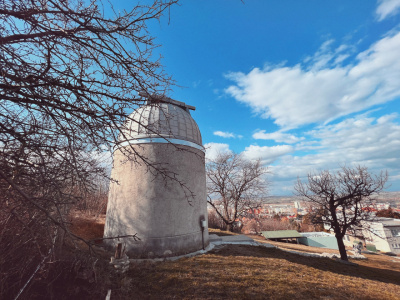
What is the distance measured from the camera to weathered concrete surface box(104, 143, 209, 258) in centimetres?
714

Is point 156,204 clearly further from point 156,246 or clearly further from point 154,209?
point 156,246

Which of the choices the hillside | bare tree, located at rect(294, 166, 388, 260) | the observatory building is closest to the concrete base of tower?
the observatory building

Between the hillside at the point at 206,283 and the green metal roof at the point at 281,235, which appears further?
the green metal roof at the point at 281,235

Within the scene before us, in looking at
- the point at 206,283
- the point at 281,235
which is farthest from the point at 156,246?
the point at 281,235

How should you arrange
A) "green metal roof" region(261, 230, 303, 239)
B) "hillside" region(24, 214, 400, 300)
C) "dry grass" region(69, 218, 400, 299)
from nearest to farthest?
1. "hillside" region(24, 214, 400, 300)
2. "dry grass" region(69, 218, 400, 299)
3. "green metal roof" region(261, 230, 303, 239)

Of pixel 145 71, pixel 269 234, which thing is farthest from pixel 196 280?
pixel 269 234

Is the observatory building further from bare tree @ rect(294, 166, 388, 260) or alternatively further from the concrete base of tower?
bare tree @ rect(294, 166, 388, 260)

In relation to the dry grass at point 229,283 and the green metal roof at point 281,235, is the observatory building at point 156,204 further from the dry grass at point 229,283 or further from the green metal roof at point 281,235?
the green metal roof at point 281,235

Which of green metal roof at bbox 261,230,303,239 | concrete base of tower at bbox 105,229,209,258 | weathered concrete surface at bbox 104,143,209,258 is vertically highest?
weathered concrete surface at bbox 104,143,209,258

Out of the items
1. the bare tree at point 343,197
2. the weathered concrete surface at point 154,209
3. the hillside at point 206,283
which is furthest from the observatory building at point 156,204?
the bare tree at point 343,197

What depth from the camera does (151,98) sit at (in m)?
2.80

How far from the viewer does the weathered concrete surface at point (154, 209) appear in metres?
7.14

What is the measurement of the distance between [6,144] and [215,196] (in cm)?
2002

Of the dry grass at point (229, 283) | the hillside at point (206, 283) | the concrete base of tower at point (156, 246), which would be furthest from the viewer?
the concrete base of tower at point (156, 246)
